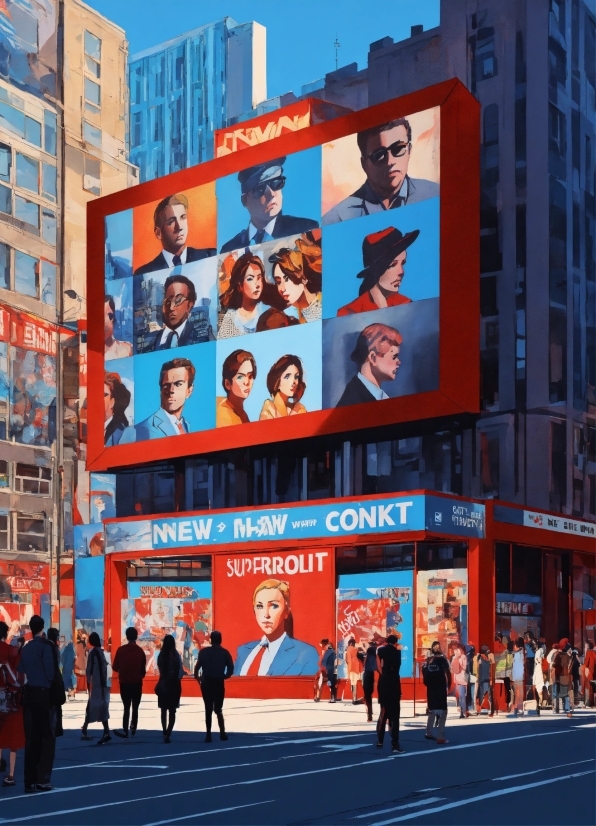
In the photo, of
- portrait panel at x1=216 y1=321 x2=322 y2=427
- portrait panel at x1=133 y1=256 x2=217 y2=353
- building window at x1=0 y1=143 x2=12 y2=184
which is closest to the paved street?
portrait panel at x1=216 y1=321 x2=322 y2=427

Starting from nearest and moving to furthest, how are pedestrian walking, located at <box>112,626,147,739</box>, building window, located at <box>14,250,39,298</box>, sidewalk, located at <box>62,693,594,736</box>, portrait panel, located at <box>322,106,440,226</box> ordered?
pedestrian walking, located at <box>112,626,147,739</box>, sidewalk, located at <box>62,693,594,736</box>, portrait panel, located at <box>322,106,440,226</box>, building window, located at <box>14,250,39,298</box>

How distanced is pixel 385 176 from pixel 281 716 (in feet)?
61.9

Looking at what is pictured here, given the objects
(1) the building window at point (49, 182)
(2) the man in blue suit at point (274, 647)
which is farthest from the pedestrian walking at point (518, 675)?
(1) the building window at point (49, 182)

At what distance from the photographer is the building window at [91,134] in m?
73.5

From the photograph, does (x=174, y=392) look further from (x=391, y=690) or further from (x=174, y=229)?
(x=391, y=690)

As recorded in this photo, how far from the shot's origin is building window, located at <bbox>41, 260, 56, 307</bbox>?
224 feet

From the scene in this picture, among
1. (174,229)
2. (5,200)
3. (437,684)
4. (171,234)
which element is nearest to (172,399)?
(171,234)

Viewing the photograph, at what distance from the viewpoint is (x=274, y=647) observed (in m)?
41.3

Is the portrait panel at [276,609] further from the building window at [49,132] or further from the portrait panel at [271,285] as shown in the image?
the building window at [49,132]

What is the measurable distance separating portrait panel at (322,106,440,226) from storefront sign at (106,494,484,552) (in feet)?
31.9

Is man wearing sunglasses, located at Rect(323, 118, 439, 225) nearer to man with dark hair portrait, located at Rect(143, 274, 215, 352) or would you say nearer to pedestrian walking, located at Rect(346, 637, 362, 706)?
man with dark hair portrait, located at Rect(143, 274, 215, 352)

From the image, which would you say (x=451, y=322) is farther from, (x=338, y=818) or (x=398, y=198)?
(x=338, y=818)

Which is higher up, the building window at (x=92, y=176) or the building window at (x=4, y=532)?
the building window at (x=92, y=176)

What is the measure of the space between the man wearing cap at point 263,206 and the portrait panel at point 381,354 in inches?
168
